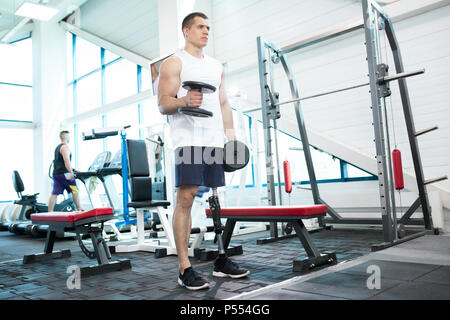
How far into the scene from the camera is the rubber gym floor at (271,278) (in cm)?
173

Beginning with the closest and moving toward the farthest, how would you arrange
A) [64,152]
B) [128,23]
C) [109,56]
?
[64,152] < [128,23] < [109,56]

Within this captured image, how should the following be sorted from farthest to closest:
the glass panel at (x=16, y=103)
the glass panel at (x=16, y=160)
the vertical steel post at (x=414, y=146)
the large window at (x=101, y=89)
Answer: the glass panel at (x=16, y=103) → the glass panel at (x=16, y=160) → the large window at (x=101, y=89) → the vertical steel post at (x=414, y=146)

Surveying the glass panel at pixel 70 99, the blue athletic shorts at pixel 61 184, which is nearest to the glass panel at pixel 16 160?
the glass panel at pixel 70 99

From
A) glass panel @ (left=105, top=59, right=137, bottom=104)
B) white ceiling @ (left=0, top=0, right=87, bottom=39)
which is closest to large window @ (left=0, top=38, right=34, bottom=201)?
white ceiling @ (left=0, top=0, right=87, bottom=39)

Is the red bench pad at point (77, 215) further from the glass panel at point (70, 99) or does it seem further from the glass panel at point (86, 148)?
the glass panel at point (70, 99)

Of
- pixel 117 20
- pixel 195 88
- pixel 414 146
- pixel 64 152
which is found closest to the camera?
pixel 195 88

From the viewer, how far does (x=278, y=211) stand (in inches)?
98.4

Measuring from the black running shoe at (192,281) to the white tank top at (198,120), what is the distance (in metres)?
0.68

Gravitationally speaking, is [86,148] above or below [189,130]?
above

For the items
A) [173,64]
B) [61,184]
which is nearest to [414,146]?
[173,64]

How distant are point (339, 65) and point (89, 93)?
315 inches

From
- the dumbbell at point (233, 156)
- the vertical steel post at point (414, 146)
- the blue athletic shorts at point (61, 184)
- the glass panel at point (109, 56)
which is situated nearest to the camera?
the dumbbell at point (233, 156)

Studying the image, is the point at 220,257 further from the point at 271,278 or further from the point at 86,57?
the point at 86,57

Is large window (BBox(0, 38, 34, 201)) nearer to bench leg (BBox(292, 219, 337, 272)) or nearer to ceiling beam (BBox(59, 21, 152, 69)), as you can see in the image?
ceiling beam (BBox(59, 21, 152, 69))
